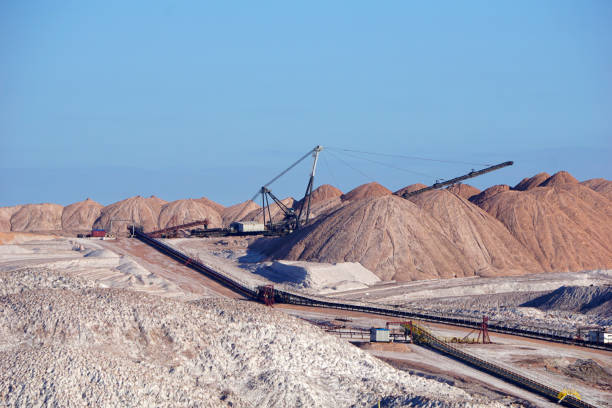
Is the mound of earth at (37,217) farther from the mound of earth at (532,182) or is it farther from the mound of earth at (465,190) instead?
the mound of earth at (532,182)

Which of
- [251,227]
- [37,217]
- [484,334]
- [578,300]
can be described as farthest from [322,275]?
[37,217]

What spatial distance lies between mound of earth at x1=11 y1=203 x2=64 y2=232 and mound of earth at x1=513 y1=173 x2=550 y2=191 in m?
110

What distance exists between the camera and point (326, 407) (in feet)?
97.6

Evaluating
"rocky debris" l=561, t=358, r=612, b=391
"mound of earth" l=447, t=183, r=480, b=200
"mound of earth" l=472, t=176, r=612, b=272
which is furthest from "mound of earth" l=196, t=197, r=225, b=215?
"rocky debris" l=561, t=358, r=612, b=391

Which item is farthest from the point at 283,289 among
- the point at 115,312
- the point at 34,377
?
the point at 34,377

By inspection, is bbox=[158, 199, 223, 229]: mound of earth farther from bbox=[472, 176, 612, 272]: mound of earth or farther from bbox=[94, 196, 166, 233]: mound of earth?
bbox=[472, 176, 612, 272]: mound of earth

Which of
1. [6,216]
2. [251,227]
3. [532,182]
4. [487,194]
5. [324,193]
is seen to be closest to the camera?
[251,227]

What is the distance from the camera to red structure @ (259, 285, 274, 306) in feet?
205

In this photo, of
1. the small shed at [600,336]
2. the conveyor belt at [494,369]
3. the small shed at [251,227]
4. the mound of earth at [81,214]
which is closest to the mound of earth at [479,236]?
the small shed at [251,227]

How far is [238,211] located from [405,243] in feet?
306

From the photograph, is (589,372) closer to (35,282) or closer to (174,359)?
(174,359)

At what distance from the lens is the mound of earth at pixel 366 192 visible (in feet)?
495

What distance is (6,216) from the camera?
177 metres

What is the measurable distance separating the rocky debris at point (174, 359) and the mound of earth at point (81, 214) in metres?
142
